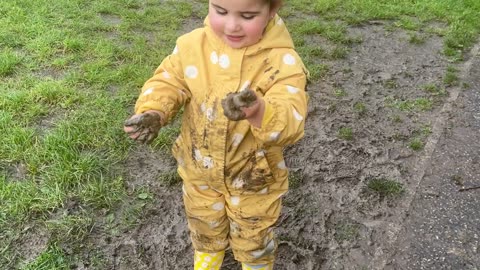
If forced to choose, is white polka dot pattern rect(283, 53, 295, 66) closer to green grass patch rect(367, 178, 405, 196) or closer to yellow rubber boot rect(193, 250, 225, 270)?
yellow rubber boot rect(193, 250, 225, 270)

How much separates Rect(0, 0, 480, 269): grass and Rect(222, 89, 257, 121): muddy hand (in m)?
1.38

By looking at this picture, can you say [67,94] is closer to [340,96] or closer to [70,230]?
[70,230]

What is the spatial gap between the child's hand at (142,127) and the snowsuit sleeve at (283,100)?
341mm

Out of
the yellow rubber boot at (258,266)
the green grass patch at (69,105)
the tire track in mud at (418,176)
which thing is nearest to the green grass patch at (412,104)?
the tire track in mud at (418,176)

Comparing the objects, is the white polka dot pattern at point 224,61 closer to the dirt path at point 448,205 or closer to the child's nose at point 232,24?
the child's nose at point 232,24

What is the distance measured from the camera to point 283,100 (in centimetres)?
162

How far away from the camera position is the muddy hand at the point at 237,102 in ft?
4.65

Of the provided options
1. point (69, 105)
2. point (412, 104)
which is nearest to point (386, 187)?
point (412, 104)

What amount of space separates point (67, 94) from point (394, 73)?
2.58 meters

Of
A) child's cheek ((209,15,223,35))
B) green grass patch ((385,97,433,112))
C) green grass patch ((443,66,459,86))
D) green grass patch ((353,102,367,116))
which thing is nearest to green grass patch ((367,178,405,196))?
green grass patch ((353,102,367,116))

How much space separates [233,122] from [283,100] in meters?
0.23

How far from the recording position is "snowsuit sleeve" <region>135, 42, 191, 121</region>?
176 cm

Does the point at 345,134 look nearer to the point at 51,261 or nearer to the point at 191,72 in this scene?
the point at 191,72

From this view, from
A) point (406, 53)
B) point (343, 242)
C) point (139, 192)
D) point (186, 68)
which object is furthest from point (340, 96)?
point (186, 68)
